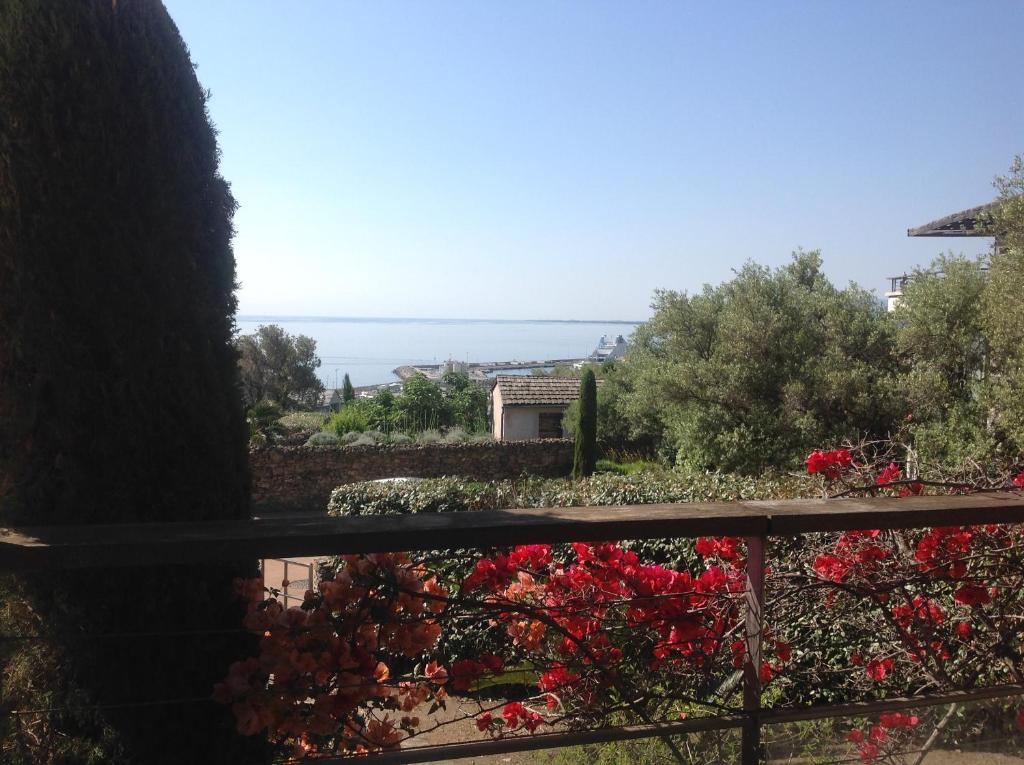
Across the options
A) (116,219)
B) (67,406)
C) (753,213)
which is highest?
(753,213)

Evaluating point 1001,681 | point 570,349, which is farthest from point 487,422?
point 570,349

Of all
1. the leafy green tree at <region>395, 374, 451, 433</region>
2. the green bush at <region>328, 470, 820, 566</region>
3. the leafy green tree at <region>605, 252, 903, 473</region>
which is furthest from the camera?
the leafy green tree at <region>395, 374, 451, 433</region>

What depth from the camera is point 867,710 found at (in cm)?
159

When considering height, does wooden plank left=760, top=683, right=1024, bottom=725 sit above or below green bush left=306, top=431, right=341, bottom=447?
above

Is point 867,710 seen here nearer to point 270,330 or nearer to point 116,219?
point 116,219

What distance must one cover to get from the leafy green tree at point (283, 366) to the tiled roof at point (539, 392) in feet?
40.3

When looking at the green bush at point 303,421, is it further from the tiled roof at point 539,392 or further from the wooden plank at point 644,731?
the wooden plank at point 644,731

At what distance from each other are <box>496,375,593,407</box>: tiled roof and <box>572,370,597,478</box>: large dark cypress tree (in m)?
3.67

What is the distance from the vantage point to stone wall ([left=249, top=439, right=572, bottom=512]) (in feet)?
57.6

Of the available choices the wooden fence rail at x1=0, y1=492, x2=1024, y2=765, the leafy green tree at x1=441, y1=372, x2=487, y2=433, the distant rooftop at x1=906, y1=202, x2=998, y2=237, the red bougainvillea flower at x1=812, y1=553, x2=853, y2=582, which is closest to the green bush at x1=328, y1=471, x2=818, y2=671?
the red bougainvillea flower at x1=812, y1=553, x2=853, y2=582

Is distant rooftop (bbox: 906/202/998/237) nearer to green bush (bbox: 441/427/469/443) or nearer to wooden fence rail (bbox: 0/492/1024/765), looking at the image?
green bush (bbox: 441/427/469/443)

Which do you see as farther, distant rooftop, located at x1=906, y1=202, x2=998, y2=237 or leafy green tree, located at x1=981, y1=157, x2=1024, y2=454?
distant rooftop, located at x1=906, y1=202, x2=998, y2=237

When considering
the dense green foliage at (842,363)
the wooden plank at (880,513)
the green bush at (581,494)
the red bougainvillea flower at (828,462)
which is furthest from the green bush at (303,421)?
the wooden plank at (880,513)

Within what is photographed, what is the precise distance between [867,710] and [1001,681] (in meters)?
0.74
